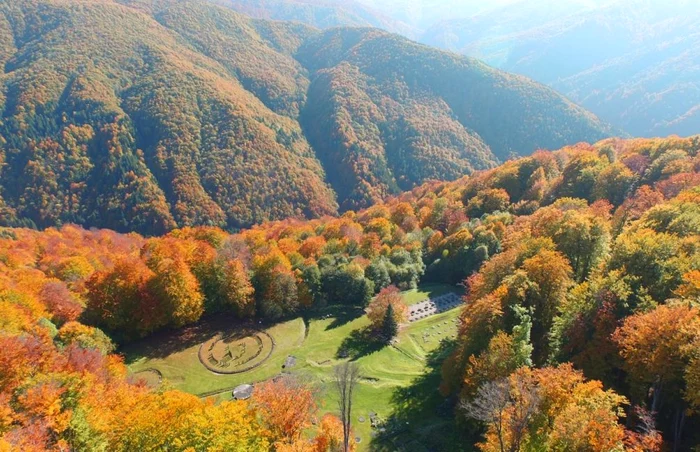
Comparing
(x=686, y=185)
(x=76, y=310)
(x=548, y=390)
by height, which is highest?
(x=686, y=185)

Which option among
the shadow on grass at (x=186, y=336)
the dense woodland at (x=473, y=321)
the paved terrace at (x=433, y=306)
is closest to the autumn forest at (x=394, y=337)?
the dense woodland at (x=473, y=321)

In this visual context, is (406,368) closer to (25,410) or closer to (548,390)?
(548,390)

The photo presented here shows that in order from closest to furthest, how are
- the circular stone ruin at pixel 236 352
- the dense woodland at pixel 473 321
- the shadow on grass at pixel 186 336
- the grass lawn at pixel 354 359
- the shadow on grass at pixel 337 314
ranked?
the dense woodland at pixel 473 321, the grass lawn at pixel 354 359, the circular stone ruin at pixel 236 352, the shadow on grass at pixel 186 336, the shadow on grass at pixel 337 314

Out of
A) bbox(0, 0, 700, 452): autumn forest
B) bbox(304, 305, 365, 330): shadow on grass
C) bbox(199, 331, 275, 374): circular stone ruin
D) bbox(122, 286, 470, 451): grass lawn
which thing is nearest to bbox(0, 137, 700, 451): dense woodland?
A: bbox(0, 0, 700, 452): autumn forest

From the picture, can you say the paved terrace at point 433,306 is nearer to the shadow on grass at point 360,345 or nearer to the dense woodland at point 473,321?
the dense woodland at point 473,321

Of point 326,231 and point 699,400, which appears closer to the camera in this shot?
point 699,400

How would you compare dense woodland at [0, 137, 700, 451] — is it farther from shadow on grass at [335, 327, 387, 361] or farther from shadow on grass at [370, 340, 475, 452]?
shadow on grass at [335, 327, 387, 361]

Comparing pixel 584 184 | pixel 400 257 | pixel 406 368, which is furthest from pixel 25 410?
pixel 584 184
